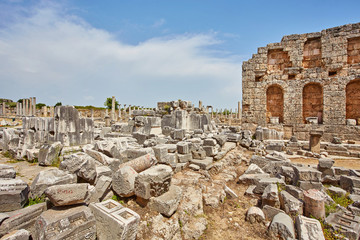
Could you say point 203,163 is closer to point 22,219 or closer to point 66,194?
point 66,194

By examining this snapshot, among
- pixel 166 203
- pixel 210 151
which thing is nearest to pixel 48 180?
pixel 166 203

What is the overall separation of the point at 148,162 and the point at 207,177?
6.61 feet

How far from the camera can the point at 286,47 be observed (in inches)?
519

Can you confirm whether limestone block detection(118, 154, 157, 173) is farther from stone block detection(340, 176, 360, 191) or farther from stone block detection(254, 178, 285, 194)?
stone block detection(340, 176, 360, 191)

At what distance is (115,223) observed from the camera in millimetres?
2561

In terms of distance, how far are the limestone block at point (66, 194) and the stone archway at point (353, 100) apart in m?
15.6

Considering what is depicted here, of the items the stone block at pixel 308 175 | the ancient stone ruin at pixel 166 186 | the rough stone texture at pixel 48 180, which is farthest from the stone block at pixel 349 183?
the rough stone texture at pixel 48 180

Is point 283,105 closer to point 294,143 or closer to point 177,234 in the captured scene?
point 294,143

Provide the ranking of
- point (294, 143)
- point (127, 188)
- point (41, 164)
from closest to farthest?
point (127, 188)
point (41, 164)
point (294, 143)

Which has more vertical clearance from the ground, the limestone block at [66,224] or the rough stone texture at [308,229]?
the limestone block at [66,224]

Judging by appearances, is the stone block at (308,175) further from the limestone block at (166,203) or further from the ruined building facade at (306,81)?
the ruined building facade at (306,81)

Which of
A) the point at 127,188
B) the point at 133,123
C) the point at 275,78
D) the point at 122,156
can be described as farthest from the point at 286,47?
the point at 127,188

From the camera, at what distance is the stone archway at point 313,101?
12633mm

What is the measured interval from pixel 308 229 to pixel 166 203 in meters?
2.51
